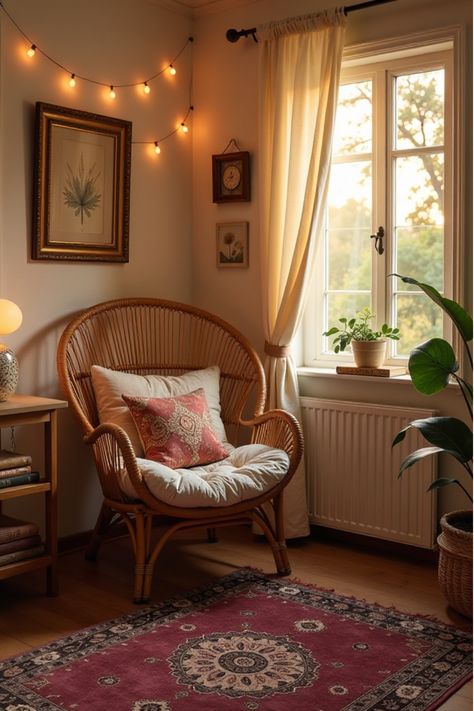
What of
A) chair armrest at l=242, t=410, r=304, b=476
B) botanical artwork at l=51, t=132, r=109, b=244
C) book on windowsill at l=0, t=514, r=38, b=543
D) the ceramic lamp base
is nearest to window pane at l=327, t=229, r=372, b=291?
chair armrest at l=242, t=410, r=304, b=476

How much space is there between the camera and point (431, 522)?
354 cm

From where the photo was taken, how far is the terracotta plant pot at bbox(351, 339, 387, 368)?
3.74 meters

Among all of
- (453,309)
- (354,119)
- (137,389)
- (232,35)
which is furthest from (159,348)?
(453,309)

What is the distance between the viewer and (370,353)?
3750 millimetres

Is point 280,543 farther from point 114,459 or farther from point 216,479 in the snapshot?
point 114,459

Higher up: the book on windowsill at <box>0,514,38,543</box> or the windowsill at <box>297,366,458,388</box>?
the windowsill at <box>297,366,458,388</box>

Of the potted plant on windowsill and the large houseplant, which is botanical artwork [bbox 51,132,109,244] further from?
the large houseplant

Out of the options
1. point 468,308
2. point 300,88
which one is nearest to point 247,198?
point 300,88

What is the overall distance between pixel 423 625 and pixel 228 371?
1633 mm

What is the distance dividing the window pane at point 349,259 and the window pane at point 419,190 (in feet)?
A: 0.70

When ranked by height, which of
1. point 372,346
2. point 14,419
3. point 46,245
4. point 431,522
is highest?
point 46,245

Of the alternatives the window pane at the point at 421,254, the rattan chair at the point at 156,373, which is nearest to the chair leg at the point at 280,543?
the rattan chair at the point at 156,373

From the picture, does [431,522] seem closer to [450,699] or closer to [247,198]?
[450,699]

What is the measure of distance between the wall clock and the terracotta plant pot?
1003mm
